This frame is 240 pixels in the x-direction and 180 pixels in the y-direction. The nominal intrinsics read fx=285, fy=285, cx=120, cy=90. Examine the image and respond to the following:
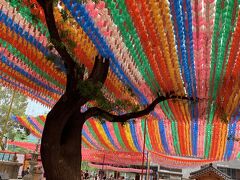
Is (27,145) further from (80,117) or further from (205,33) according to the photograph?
(205,33)

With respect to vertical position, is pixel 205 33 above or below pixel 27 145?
above

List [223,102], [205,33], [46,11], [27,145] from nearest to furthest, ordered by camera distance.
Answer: [46,11], [205,33], [223,102], [27,145]

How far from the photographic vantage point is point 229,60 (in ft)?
15.5

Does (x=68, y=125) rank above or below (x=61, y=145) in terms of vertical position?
above

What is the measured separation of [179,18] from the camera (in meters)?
3.69

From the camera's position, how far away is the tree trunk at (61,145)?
4.19 meters

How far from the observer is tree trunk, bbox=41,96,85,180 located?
4.19 m

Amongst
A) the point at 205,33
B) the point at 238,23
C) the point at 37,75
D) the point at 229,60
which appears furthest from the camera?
the point at 37,75

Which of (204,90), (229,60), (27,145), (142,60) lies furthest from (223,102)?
(27,145)

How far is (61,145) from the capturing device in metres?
4.38

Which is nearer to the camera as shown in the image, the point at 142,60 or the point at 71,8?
the point at 71,8

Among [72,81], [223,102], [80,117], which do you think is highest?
[223,102]

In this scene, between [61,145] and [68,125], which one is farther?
[68,125]

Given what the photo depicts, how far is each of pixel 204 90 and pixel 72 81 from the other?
3396 millimetres
